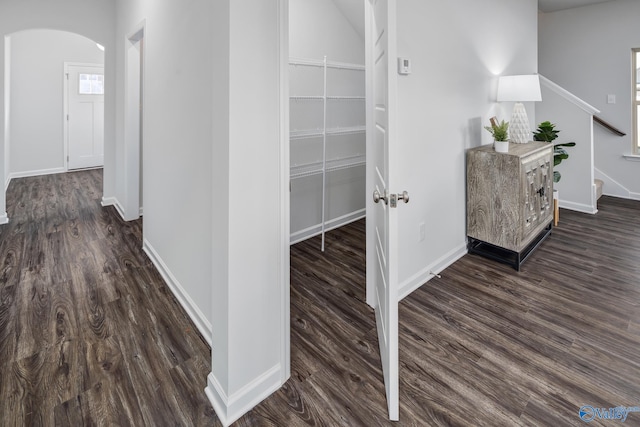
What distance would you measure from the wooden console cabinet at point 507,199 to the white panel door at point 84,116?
715 centimetres

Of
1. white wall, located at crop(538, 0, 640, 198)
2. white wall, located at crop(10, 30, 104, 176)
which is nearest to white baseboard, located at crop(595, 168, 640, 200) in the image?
white wall, located at crop(538, 0, 640, 198)

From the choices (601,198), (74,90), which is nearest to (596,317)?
(601,198)

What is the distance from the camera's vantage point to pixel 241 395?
1.45 m

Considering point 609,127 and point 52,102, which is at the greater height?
point 52,102

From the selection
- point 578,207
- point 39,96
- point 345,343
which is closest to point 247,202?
point 345,343

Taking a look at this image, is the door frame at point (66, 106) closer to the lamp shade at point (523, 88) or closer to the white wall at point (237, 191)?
the white wall at point (237, 191)

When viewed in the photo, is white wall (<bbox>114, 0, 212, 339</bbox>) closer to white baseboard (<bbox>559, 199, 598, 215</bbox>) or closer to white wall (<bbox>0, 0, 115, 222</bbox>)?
white wall (<bbox>0, 0, 115, 222</bbox>)

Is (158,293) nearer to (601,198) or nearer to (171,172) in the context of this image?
(171,172)

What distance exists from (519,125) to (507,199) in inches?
38.0

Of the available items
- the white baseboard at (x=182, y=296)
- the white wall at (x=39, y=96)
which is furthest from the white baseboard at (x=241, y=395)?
the white wall at (x=39, y=96)

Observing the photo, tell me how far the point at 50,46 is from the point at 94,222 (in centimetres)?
434

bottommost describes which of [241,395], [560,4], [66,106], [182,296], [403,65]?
[241,395]

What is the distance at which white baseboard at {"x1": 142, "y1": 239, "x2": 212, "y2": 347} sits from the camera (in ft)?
6.44

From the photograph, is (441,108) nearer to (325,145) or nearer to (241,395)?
(325,145)
